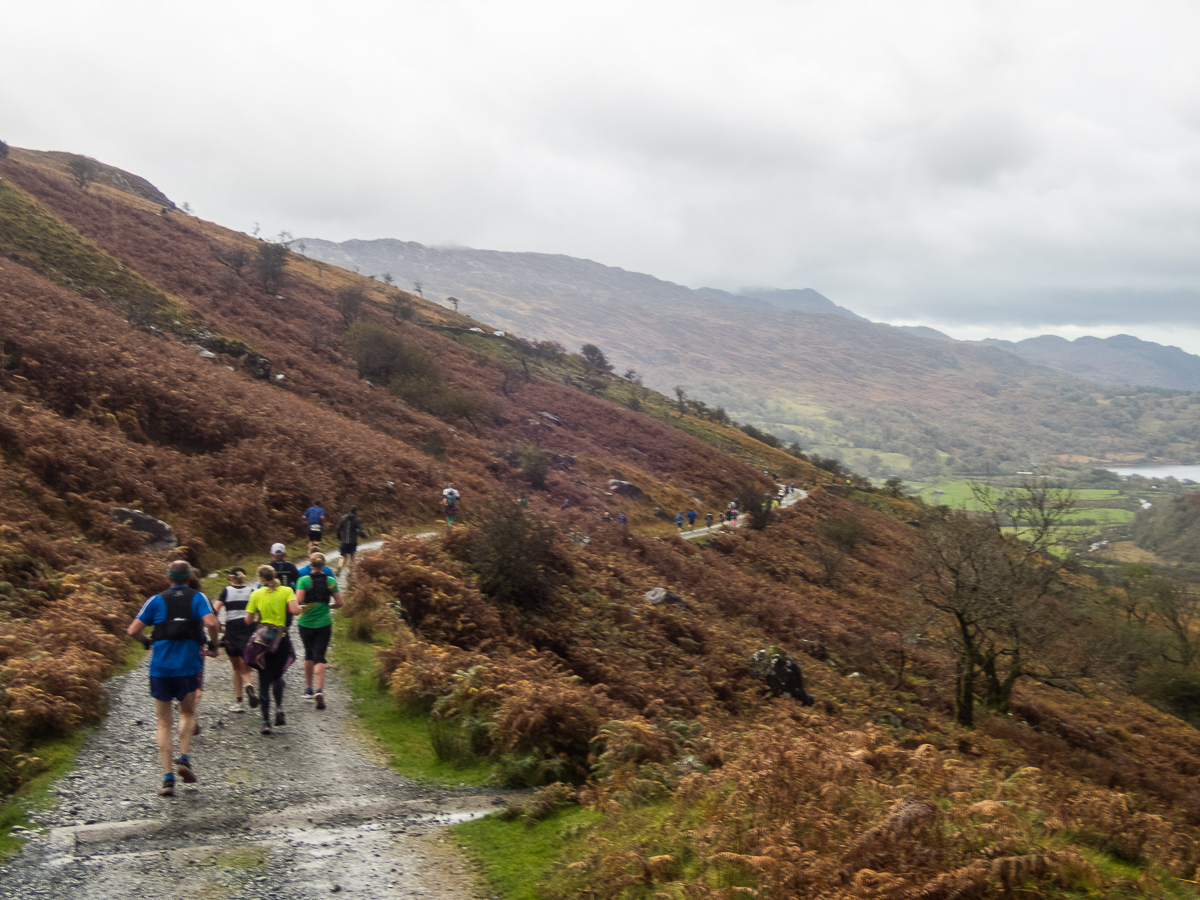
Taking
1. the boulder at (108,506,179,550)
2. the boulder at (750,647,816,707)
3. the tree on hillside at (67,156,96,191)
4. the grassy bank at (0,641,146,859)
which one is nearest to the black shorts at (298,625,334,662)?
the grassy bank at (0,641,146,859)

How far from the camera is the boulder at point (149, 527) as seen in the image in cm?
1681

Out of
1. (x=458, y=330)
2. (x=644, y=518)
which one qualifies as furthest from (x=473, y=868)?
(x=458, y=330)

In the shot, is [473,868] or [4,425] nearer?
[473,868]

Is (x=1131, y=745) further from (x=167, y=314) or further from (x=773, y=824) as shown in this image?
(x=167, y=314)

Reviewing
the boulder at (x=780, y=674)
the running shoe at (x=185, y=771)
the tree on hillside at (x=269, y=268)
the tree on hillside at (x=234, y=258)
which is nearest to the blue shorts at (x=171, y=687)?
the running shoe at (x=185, y=771)

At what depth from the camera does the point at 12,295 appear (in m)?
27.6

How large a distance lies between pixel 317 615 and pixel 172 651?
2873 mm

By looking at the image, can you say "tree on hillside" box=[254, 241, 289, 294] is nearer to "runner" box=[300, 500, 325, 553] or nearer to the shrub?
"runner" box=[300, 500, 325, 553]

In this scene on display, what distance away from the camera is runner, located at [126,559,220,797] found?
295 inches

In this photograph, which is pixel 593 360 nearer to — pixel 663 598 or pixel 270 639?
pixel 663 598

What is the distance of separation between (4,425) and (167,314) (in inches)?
896

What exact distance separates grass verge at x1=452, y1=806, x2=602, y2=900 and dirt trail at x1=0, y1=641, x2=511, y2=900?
0.25m

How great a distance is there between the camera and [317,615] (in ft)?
34.1

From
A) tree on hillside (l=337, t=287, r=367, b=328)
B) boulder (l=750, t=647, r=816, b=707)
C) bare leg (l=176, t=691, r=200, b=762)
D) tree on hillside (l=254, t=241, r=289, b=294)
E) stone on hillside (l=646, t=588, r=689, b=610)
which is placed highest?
tree on hillside (l=254, t=241, r=289, b=294)
